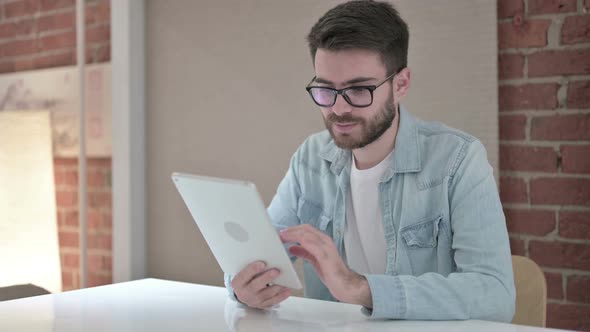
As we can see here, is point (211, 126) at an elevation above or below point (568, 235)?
above

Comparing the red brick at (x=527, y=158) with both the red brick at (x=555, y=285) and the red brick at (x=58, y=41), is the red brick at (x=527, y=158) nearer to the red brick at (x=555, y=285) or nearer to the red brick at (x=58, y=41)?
the red brick at (x=555, y=285)

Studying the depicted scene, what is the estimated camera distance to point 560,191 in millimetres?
2193

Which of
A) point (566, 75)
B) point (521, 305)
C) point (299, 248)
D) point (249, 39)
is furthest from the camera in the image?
point (249, 39)

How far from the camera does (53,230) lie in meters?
3.46

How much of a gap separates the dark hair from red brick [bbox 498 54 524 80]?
0.65m

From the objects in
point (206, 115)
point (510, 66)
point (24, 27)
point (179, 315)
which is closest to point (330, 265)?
point (179, 315)

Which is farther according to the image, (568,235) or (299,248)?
(568,235)

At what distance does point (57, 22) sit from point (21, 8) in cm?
23

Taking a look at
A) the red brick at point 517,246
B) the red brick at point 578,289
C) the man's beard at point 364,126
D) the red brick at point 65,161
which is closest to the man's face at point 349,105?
the man's beard at point 364,126

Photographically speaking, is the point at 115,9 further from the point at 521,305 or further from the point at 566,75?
the point at 521,305

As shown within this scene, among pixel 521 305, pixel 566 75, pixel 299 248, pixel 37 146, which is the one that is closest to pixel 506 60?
pixel 566 75

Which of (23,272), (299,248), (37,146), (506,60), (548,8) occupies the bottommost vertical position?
(23,272)

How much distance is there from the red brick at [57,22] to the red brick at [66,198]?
2.85ft

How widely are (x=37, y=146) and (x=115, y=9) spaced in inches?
32.1
